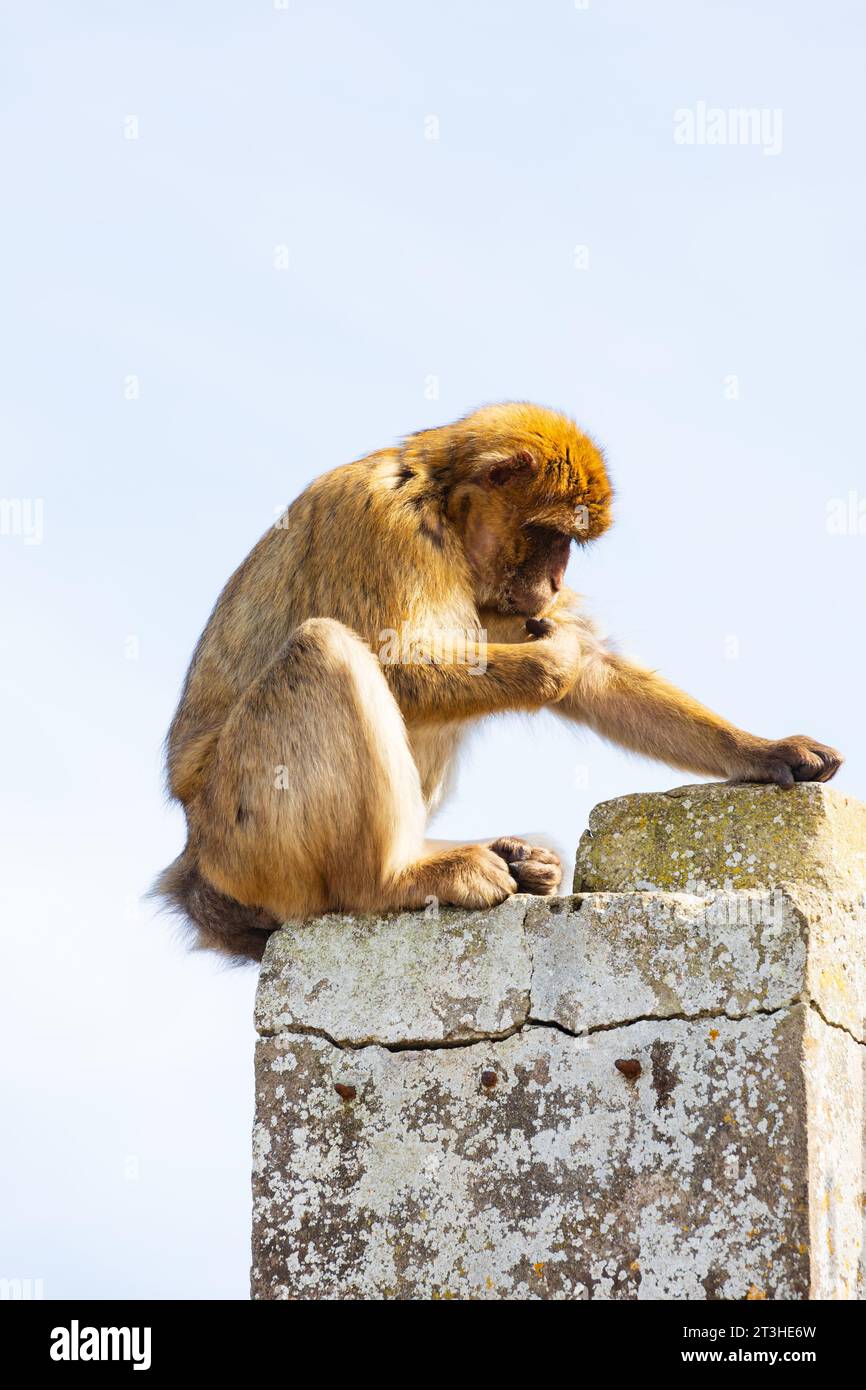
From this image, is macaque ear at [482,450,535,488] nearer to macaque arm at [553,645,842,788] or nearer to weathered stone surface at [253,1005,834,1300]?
macaque arm at [553,645,842,788]

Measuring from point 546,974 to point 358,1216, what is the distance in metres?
0.78

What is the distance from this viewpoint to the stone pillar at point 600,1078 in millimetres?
3963

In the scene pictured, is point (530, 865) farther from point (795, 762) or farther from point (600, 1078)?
point (795, 762)

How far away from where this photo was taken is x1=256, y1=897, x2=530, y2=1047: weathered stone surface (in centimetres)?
433

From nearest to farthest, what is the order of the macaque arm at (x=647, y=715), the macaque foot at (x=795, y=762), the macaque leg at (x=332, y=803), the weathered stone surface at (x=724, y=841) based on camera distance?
the weathered stone surface at (x=724, y=841) → the macaque leg at (x=332, y=803) → the macaque foot at (x=795, y=762) → the macaque arm at (x=647, y=715)

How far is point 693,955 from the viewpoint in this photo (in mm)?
4129

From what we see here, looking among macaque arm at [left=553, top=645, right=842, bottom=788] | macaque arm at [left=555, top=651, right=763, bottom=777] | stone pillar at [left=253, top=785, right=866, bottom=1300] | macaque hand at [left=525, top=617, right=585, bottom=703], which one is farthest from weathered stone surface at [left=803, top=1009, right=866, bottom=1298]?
macaque hand at [left=525, top=617, right=585, bottom=703]

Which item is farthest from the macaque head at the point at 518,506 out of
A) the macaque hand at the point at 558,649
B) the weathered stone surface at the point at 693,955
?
the weathered stone surface at the point at 693,955

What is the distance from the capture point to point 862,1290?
13.4 feet

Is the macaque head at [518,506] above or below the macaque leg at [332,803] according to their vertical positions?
above

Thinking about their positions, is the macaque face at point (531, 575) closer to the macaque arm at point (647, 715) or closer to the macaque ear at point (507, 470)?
the macaque ear at point (507, 470)

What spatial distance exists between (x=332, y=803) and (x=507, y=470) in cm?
137
